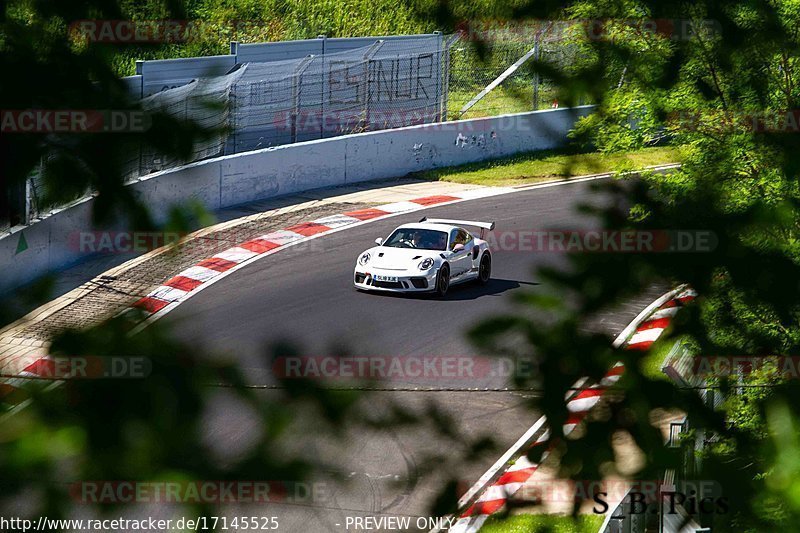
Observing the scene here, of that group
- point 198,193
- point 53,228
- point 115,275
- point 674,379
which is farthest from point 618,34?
point 115,275

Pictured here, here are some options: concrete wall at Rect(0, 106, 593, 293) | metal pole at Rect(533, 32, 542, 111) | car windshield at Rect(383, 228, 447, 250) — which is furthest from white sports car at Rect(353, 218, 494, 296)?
metal pole at Rect(533, 32, 542, 111)

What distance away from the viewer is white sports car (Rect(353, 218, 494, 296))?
51.5ft

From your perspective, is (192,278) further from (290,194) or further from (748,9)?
(748,9)

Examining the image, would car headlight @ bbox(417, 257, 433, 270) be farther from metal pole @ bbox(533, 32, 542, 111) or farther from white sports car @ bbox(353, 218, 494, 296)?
metal pole @ bbox(533, 32, 542, 111)

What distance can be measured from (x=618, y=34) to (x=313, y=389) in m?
1.33

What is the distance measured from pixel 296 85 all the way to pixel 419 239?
23.9 feet

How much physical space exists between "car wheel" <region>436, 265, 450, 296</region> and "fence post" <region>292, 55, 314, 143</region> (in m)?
7.48

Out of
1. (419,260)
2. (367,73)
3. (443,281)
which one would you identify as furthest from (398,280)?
(367,73)

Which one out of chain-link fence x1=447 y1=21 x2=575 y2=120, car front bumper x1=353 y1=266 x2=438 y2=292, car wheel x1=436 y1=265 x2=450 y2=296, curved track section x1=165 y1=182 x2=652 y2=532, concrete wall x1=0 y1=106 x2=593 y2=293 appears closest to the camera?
chain-link fence x1=447 y1=21 x2=575 y2=120

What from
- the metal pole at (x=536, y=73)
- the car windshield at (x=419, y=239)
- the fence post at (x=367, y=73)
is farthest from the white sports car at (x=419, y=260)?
the metal pole at (x=536, y=73)

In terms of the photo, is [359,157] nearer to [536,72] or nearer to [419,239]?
[419,239]

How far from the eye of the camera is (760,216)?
8.38ft

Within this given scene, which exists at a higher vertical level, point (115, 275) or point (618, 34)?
point (618, 34)

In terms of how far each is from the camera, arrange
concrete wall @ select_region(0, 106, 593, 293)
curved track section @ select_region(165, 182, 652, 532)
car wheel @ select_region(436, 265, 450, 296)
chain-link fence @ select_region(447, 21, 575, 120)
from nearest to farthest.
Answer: chain-link fence @ select_region(447, 21, 575, 120) → curved track section @ select_region(165, 182, 652, 532) → car wheel @ select_region(436, 265, 450, 296) → concrete wall @ select_region(0, 106, 593, 293)
